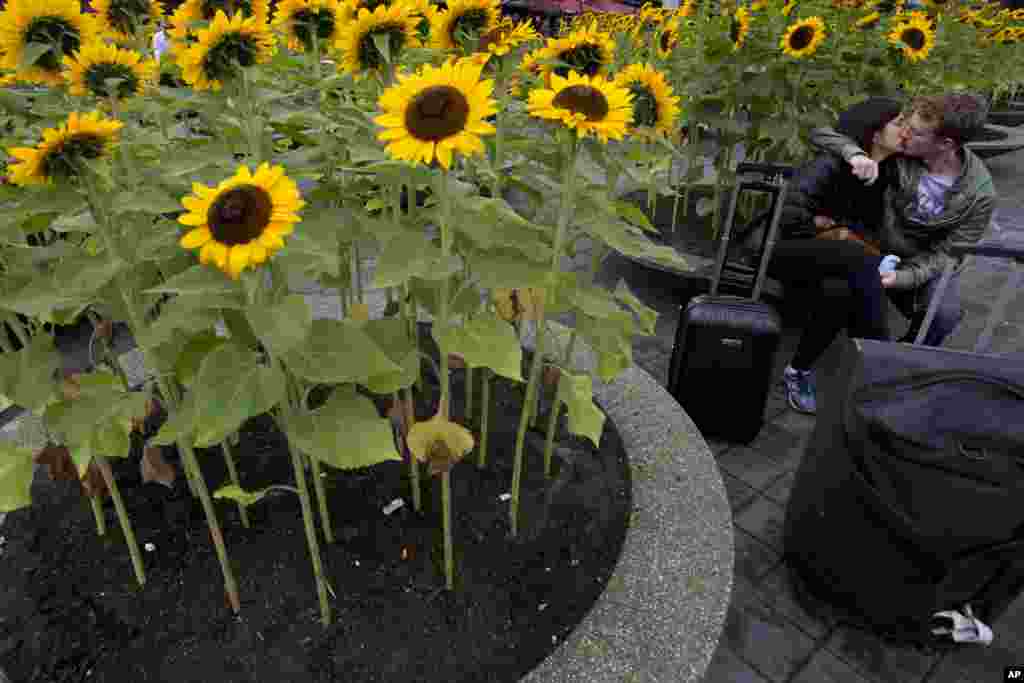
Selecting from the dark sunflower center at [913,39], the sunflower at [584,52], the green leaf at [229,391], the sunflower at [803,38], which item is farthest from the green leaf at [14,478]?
the dark sunflower center at [913,39]

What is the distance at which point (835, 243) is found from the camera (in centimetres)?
368

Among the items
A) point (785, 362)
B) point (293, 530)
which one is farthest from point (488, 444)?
point (785, 362)

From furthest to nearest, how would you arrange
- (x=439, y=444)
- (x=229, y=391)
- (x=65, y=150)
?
(x=439, y=444) < (x=229, y=391) < (x=65, y=150)

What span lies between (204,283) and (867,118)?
3.87 metres

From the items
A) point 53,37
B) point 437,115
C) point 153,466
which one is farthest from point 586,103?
point 153,466

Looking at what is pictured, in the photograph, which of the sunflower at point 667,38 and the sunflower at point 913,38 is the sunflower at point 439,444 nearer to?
the sunflower at point 667,38

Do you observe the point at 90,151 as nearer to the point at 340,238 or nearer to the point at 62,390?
the point at 340,238

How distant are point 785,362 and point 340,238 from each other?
11.5 feet

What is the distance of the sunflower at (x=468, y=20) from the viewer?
5.67ft

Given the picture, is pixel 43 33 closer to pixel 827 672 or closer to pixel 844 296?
pixel 827 672

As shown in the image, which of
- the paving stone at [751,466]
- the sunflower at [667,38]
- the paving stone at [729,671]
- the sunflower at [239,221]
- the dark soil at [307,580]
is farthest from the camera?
the sunflower at [667,38]

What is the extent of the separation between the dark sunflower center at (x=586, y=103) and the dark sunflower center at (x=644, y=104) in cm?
40

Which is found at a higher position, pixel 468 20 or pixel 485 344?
pixel 468 20

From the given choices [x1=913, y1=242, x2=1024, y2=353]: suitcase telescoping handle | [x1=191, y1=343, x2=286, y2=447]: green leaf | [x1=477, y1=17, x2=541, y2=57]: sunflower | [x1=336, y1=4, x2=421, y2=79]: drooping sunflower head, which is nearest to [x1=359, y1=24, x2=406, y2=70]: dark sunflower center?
[x1=336, y1=4, x2=421, y2=79]: drooping sunflower head
